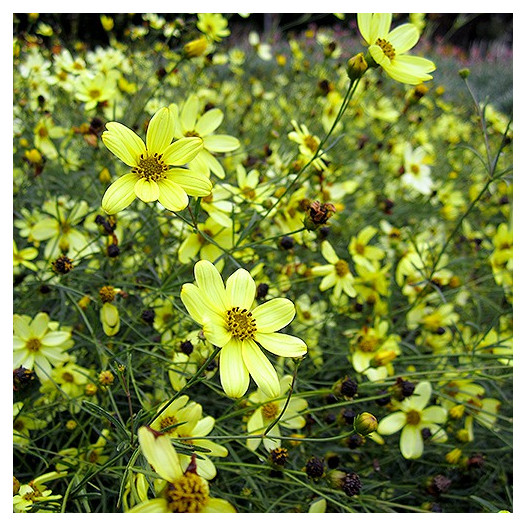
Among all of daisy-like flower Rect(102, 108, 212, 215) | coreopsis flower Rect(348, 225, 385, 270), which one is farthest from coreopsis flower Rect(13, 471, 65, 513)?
coreopsis flower Rect(348, 225, 385, 270)

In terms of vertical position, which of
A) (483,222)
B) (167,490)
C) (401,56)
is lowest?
(167,490)

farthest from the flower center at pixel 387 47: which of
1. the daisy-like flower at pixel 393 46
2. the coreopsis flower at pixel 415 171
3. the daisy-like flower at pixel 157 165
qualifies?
the coreopsis flower at pixel 415 171

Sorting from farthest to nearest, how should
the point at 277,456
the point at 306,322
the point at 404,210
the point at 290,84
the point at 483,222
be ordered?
the point at 290,84 < the point at 483,222 < the point at 404,210 < the point at 306,322 < the point at 277,456

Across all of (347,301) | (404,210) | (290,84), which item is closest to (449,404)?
(347,301)

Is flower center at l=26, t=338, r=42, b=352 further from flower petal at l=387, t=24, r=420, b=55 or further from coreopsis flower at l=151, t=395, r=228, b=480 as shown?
flower petal at l=387, t=24, r=420, b=55

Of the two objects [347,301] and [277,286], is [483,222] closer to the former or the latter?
[347,301]

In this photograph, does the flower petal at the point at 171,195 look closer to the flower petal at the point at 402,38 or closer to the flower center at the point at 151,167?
the flower center at the point at 151,167
